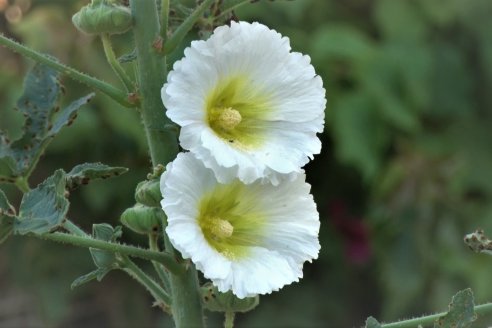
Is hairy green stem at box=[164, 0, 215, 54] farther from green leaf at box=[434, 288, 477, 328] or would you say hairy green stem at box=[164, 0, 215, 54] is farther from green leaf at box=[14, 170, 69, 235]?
green leaf at box=[434, 288, 477, 328]

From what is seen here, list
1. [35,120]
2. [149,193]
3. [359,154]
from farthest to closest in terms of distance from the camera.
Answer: [359,154], [35,120], [149,193]

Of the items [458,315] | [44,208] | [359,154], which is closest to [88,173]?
[44,208]

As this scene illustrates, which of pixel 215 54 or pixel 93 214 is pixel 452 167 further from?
pixel 215 54

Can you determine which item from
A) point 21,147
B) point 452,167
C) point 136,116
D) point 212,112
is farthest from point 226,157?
point 452,167

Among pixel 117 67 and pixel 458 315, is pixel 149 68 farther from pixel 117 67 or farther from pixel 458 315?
pixel 458 315

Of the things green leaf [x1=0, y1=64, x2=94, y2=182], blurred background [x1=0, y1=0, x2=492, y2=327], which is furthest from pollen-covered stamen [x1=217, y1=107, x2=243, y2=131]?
blurred background [x1=0, y1=0, x2=492, y2=327]

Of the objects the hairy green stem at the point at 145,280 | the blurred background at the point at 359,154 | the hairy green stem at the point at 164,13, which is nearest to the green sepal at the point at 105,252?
Answer: the hairy green stem at the point at 145,280
